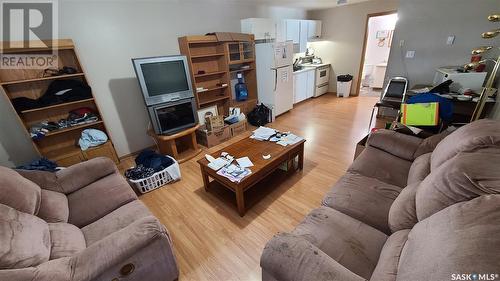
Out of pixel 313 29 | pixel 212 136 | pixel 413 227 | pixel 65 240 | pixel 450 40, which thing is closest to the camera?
pixel 413 227

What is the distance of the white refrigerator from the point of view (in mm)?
3928

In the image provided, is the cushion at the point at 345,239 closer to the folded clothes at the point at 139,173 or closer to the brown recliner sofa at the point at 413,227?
the brown recliner sofa at the point at 413,227

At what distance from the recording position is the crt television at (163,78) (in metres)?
2.58

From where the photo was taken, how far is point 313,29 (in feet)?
17.5

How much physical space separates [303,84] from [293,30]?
1.25m

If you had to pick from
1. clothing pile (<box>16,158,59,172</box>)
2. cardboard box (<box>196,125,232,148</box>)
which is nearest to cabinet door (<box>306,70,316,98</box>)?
cardboard box (<box>196,125,232,148</box>)

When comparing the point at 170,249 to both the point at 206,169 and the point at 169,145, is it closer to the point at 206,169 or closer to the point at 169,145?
the point at 206,169

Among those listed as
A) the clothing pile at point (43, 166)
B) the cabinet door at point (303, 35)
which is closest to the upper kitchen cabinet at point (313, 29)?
the cabinet door at point (303, 35)

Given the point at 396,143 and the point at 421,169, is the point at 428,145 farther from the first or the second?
the point at 421,169

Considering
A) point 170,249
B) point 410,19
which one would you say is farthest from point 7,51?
point 410,19

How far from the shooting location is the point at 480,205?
752 millimetres

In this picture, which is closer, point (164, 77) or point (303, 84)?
point (164, 77)

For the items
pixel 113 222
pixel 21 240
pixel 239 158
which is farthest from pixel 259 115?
pixel 21 240

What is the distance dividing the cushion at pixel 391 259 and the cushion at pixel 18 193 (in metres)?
1.93
